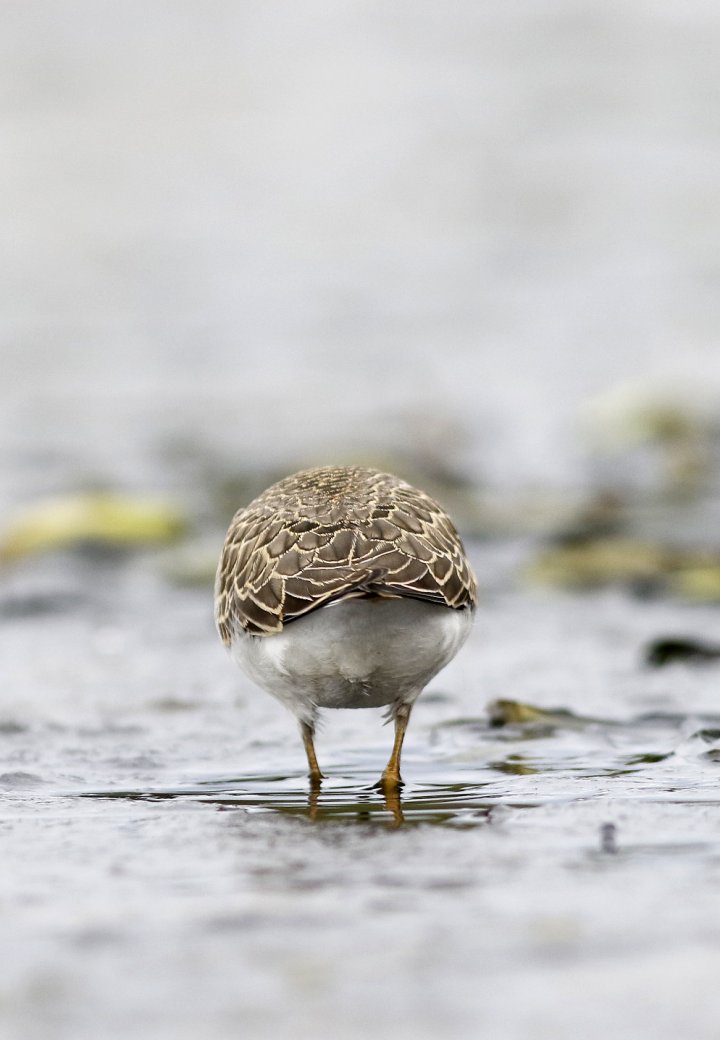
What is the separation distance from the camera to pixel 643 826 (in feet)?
16.1

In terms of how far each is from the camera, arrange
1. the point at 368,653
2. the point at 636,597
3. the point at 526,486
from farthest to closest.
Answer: the point at 526,486 → the point at 636,597 → the point at 368,653

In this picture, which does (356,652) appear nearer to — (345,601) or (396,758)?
(345,601)

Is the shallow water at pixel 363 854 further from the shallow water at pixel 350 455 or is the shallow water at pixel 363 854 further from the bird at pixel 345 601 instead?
the bird at pixel 345 601

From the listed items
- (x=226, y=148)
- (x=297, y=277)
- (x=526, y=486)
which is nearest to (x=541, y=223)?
(x=297, y=277)

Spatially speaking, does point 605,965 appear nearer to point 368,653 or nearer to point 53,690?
point 368,653

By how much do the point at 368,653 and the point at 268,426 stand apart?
32.0 feet

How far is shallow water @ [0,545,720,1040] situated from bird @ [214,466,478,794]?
37 cm

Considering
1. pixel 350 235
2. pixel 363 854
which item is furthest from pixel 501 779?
pixel 350 235

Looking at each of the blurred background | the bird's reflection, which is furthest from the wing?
the blurred background

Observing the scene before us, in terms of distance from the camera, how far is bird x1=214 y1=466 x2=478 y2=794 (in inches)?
220

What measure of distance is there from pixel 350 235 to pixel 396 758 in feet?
59.0

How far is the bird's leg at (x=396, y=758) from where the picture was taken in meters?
5.97

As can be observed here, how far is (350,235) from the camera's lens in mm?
23438

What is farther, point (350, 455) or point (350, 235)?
point (350, 235)
